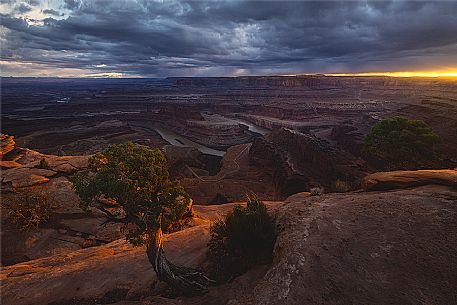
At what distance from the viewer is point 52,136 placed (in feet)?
237

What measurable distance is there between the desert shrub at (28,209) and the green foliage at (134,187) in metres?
10.6

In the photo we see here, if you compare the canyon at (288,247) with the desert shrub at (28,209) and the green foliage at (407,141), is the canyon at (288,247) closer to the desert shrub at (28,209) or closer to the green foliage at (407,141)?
the desert shrub at (28,209)

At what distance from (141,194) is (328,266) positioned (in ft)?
16.4

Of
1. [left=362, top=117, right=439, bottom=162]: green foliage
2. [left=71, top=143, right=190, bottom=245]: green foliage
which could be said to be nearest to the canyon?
[left=362, top=117, right=439, bottom=162]: green foliage

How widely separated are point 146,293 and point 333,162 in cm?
3546

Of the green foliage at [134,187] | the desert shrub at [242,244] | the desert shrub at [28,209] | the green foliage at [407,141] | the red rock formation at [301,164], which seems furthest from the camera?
the red rock formation at [301,164]

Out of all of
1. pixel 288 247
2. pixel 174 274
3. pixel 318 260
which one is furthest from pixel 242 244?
pixel 318 260

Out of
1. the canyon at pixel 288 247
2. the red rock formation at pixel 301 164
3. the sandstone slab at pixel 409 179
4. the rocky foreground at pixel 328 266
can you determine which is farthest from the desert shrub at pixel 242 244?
the red rock formation at pixel 301 164

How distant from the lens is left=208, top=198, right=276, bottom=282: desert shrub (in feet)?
28.6

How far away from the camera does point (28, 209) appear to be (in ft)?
52.7

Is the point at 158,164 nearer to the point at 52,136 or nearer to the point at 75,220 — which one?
the point at 75,220

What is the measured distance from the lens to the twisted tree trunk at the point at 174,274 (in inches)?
321

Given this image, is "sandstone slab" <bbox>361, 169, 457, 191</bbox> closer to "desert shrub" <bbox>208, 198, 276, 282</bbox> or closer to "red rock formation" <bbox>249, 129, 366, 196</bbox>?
"desert shrub" <bbox>208, 198, 276, 282</bbox>

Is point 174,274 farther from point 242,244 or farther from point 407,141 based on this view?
point 407,141
